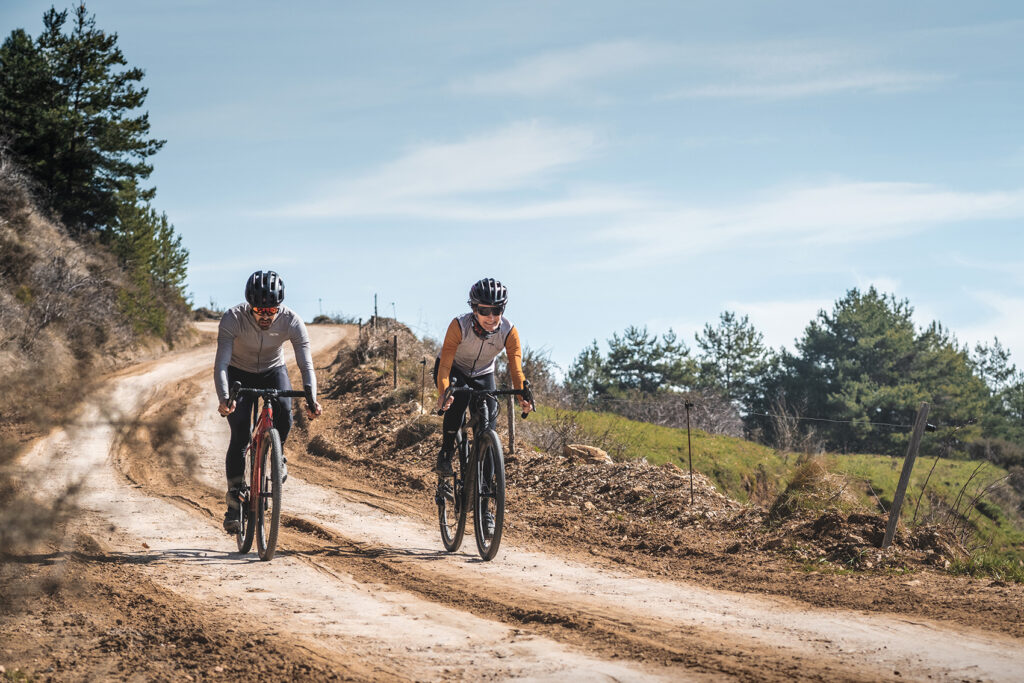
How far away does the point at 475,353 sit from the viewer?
833 centimetres

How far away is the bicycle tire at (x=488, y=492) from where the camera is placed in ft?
25.3

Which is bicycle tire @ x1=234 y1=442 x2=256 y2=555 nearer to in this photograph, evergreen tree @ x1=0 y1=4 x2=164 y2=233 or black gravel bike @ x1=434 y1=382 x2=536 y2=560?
black gravel bike @ x1=434 y1=382 x2=536 y2=560

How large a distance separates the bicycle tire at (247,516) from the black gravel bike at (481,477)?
1.72 metres

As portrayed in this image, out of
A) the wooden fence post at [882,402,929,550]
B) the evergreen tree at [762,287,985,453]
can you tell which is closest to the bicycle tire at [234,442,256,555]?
the wooden fence post at [882,402,929,550]

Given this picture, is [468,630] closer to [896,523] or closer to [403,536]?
[403,536]

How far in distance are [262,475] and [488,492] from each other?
1.96 m

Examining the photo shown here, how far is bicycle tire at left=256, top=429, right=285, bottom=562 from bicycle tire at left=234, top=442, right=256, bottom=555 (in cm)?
14

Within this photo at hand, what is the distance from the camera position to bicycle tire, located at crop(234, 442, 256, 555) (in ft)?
25.5

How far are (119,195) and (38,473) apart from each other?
40.3 m

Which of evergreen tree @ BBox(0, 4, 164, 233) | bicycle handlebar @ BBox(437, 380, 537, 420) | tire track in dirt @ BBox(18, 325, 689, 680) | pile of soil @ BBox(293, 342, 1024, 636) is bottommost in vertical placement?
tire track in dirt @ BBox(18, 325, 689, 680)

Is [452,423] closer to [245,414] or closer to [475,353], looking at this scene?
[475,353]

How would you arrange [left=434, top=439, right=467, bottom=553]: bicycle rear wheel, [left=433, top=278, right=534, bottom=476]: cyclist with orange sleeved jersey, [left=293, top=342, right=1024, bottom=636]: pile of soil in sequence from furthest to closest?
[left=434, top=439, right=467, bottom=553]: bicycle rear wheel, [left=433, top=278, right=534, bottom=476]: cyclist with orange sleeved jersey, [left=293, top=342, right=1024, bottom=636]: pile of soil

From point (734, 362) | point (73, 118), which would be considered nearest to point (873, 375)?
point (734, 362)

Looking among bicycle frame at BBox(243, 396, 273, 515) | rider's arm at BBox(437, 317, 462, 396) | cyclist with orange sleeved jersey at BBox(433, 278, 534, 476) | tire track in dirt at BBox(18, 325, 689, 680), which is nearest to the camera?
tire track in dirt at BBox(18, 325, 689, 680)
